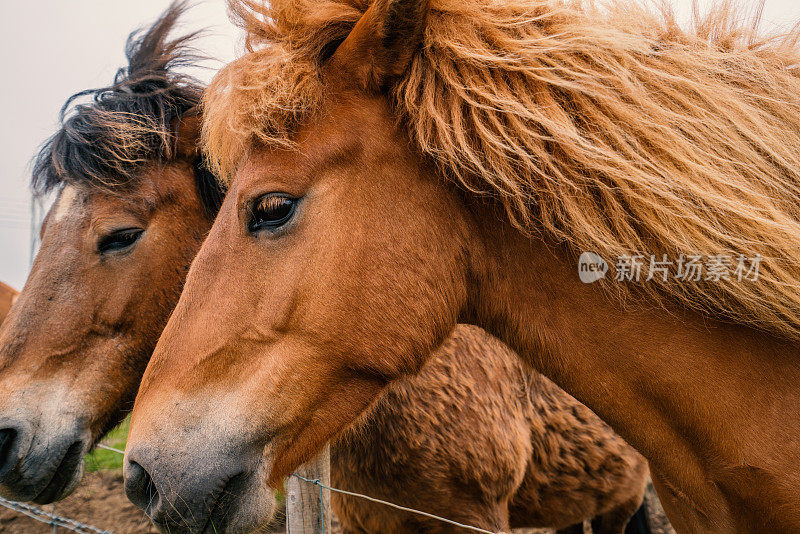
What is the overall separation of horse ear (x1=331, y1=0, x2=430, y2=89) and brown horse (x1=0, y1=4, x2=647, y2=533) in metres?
1.42

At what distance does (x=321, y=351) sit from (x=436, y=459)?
4.39 ft

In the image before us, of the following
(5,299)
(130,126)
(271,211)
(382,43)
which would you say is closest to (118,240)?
(130,126)

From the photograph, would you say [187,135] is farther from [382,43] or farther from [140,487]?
[140,487]

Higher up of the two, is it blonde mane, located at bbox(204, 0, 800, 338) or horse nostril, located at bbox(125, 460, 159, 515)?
blonde mane, located at bbox(204, 0, 800, 338)

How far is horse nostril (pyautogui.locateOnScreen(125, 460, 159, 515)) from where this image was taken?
147 cm

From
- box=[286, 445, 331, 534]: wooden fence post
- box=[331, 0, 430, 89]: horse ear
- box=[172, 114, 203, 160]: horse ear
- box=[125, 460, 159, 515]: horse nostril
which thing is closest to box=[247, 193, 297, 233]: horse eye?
box=[331, 0, 430, 89]: horse ear

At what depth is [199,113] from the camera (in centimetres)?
291

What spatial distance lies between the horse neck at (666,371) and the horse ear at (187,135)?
188cm

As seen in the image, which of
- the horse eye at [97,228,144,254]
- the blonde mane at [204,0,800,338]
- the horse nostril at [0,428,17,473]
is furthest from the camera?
the horse eye at [97,228,144,254]

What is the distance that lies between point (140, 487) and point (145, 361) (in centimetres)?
121

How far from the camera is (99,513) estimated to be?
14.5 ft

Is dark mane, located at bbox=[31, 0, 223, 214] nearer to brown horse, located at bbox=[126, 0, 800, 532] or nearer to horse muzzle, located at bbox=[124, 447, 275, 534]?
brown horse, located at bbox=[126, 0, 800, 532]

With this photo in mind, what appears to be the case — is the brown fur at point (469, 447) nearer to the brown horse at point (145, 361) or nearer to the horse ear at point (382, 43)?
the brown horse at point (145, 361)

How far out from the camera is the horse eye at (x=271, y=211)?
61.7 inches
